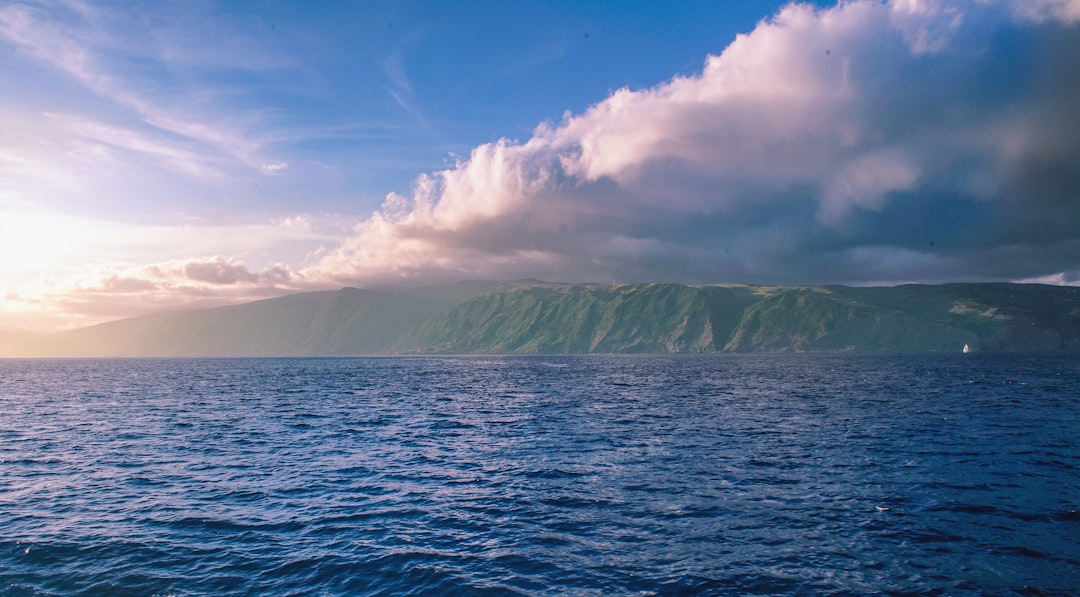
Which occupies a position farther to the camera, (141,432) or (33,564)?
(141,432)

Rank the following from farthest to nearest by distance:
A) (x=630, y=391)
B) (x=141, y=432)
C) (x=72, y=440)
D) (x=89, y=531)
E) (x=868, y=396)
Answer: (x=630, y=391), (x=868, y=396), (x=141, y=432), (x=72, y=440), (x=89, y=531)

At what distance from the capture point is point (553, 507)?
29.9 metres

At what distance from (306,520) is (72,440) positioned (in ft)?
134

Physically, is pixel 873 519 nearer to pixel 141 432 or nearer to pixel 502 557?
pixel 502 557

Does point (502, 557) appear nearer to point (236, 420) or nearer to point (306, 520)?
point (306, 520)

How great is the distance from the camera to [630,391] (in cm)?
10519

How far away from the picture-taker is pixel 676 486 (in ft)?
110

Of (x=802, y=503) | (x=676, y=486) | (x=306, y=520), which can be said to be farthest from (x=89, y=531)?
(x=802, y=503)

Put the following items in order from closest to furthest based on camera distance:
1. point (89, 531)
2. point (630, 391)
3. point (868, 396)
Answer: point (89, 531) → point (868, 396) → point (630, 391)

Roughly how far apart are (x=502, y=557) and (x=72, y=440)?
51.9 metres

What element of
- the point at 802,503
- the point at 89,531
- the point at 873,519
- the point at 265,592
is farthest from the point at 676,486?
the point at 89,531

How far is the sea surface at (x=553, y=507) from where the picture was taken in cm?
2109

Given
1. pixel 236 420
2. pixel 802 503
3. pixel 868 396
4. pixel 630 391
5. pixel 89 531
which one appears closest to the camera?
pixel 89 531

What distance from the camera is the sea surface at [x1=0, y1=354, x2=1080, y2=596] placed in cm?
2109
